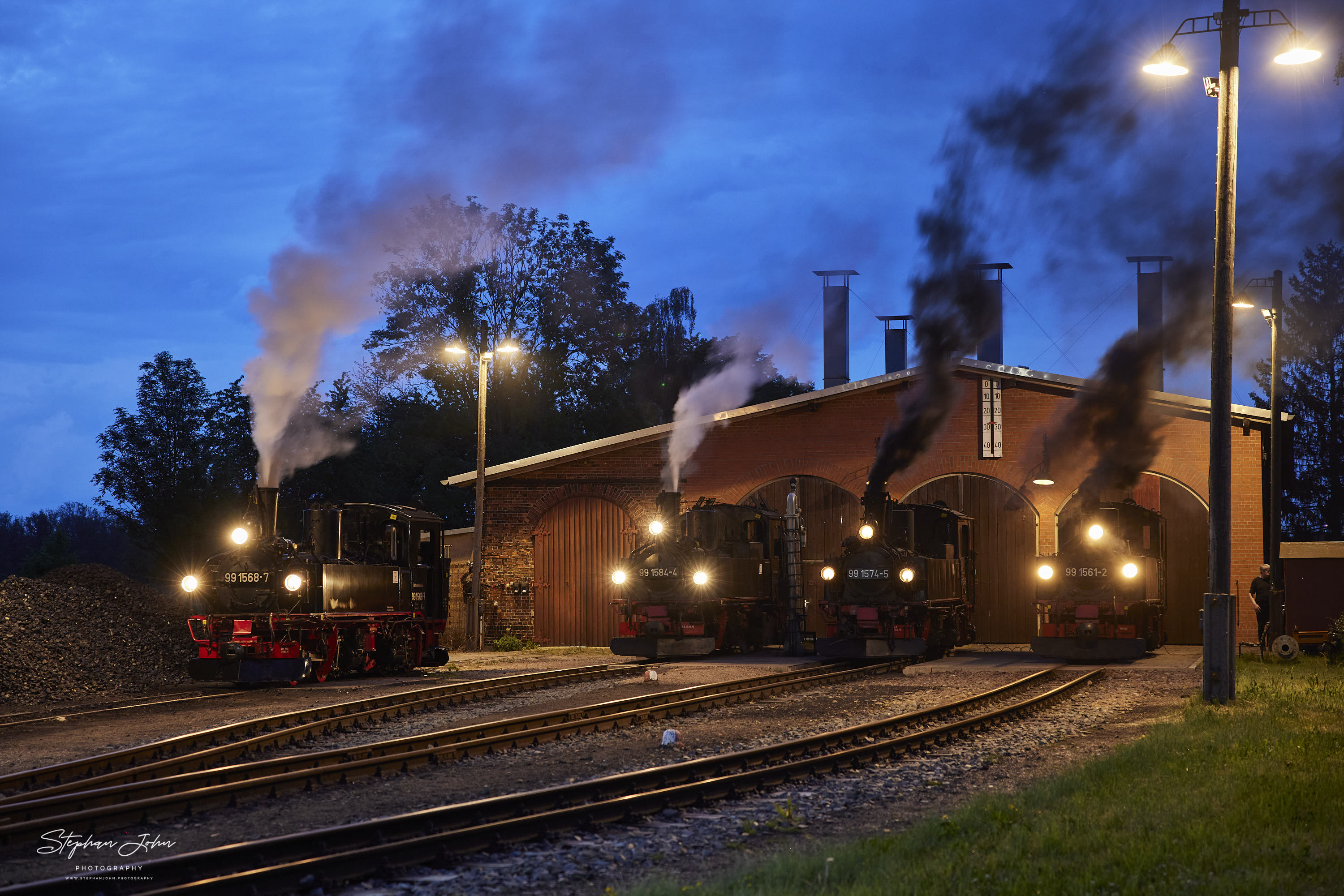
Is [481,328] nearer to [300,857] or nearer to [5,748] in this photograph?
[5,748]

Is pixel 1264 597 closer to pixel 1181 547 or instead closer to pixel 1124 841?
pixel 1181 547

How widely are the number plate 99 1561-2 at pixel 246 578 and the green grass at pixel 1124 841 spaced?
11953mm

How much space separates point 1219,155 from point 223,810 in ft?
41.7

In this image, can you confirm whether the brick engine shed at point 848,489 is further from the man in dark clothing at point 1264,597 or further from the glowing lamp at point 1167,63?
the glowing lamp at point 1167,63

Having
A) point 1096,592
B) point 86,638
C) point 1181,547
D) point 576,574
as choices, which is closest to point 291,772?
point 86,638

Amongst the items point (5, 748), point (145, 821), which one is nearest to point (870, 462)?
point (5, 748)

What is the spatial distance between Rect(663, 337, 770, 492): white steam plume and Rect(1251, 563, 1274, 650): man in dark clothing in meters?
11.9

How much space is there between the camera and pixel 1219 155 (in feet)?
47.0

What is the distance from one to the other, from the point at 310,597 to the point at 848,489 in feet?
46.5

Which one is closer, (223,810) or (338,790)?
(223,810)

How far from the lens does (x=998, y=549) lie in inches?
1101

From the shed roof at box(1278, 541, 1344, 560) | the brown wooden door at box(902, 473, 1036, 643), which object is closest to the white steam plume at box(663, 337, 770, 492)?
the brown wooden door at box(902, 473, 1036, 643)

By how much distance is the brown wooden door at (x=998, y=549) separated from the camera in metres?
27.7

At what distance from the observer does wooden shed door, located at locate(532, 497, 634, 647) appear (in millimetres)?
29172
